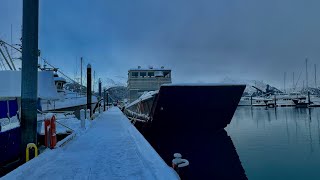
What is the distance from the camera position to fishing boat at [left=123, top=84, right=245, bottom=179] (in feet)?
57.3

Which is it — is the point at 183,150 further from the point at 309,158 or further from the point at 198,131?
the point at 309,158

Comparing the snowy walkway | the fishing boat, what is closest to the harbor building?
the fishing boat

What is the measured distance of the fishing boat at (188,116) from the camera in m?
17.5

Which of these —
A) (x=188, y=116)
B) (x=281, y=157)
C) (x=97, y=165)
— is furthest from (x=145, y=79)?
(x=97, y=165)

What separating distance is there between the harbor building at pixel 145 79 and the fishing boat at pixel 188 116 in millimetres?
18241

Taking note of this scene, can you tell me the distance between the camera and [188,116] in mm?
20016

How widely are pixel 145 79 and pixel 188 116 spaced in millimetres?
22382

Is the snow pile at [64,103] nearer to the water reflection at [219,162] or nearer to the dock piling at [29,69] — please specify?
the water reflection at [219,162]

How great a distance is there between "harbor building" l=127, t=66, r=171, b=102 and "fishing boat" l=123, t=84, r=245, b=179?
→ 18241mm

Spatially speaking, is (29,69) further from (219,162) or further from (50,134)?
(219,162)

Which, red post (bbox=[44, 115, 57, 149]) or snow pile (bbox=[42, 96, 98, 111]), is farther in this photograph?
snow pile (bbox=[42, 96, 98, 111])

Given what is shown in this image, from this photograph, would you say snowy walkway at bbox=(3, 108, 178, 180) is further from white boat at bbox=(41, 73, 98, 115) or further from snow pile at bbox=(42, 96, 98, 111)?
snow pile at bbox=(42, 96, 98, 111)

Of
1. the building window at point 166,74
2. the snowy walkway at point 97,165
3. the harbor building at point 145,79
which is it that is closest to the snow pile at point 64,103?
the harbor building at point 145,79

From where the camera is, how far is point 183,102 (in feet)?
61.1
